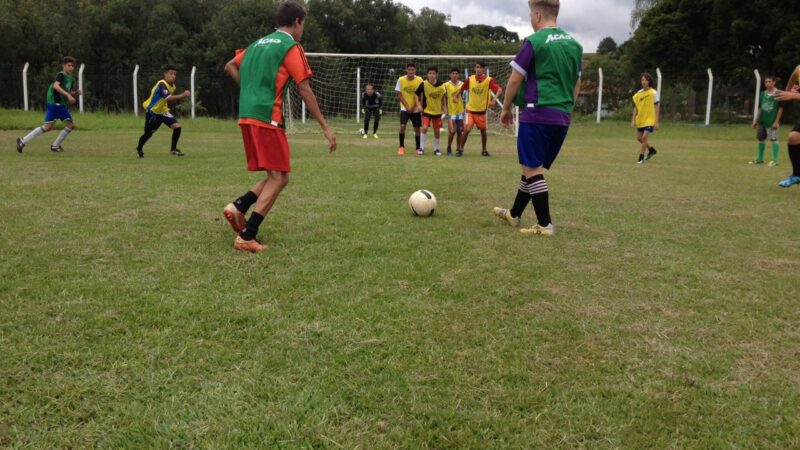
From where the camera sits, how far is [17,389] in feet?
7.84

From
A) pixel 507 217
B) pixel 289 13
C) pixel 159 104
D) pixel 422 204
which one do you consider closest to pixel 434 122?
pixel 159 104

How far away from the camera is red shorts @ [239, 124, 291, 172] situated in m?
4.70

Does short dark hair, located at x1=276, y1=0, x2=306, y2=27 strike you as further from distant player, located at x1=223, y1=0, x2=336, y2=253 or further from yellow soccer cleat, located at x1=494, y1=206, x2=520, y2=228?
yellow soccer cleat, located at x1=494, y1=206, x2=520, y2=228

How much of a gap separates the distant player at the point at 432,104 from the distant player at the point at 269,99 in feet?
30.3

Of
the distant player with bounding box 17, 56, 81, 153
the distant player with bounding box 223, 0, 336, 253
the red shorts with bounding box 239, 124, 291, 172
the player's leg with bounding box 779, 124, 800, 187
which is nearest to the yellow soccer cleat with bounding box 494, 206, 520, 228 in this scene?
the distant player with bounding box 223, 0, 336, 253

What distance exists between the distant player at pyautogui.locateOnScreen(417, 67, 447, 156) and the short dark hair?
30.3 feet

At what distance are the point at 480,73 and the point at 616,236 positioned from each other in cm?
872

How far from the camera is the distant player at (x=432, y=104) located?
14.0 meters

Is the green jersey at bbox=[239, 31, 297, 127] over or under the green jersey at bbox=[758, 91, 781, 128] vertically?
under

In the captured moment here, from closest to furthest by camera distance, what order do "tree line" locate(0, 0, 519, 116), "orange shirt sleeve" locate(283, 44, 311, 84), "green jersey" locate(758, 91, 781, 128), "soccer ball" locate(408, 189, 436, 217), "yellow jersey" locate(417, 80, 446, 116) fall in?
1. "orange shirt sleeve" locate(283, 44, 311, 84)
2. "soccer ball" locate(408, 189, 436, 217)
3. "green jersey" locate(758, 91, 781, 128)
4. "yellow jersey" locate(417, 80, 446, 116)
5. "tree line" locate(0, 0, 519, 116)

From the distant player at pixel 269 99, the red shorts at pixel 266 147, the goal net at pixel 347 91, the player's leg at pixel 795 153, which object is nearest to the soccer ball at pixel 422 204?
the distant player at pixel 269 99

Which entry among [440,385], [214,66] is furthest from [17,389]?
[214,66]

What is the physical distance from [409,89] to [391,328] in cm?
1185

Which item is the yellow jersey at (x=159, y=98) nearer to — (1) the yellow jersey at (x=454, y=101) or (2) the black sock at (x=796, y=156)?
(1) the yellow jersey at (x=454, y=101)
